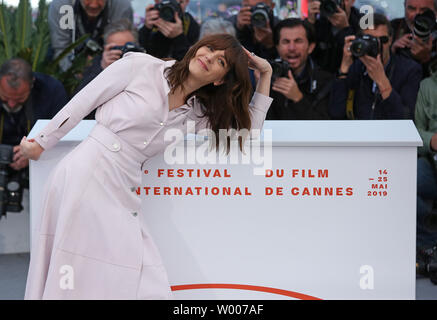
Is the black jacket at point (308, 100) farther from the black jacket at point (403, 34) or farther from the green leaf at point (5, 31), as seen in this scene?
the green leaf at point (5, 31)

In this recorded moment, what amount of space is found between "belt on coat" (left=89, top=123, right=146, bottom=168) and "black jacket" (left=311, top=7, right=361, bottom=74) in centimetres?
204

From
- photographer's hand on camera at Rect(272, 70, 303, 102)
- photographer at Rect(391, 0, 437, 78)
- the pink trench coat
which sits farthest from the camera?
photographer at Rect(391, 0, 437, 78)

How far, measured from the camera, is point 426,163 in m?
4.55

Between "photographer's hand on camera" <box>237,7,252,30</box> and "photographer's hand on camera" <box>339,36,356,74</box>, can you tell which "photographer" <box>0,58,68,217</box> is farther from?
"photographer's hand on camera" <box>339,36,356,74</box>

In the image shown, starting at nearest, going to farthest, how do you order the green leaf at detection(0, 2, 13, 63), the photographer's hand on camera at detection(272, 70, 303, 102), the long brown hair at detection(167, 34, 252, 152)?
the long brown hair at detection(167, 34, 252, 152)
the photographer's hand on camera at detection(272, 70, 303, 102)
the green leaf at detection(0, 2, 13, 63)

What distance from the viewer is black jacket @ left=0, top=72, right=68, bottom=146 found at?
457 cm

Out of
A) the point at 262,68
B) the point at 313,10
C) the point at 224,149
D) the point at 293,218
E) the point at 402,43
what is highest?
the point at 313,10

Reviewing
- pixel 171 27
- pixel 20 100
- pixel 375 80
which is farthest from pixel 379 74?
pixel 20 100

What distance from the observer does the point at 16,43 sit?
5203 millimetres

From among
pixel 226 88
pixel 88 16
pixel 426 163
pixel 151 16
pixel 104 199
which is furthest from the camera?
pixel 88 16

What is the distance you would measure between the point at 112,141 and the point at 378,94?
A: 76.0 inches

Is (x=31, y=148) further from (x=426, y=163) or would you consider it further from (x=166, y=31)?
(x=426, y=163)

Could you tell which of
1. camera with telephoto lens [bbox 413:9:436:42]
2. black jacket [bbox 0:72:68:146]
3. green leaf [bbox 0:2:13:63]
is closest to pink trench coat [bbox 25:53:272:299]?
black jacket [bbox 0:72:68:146]
